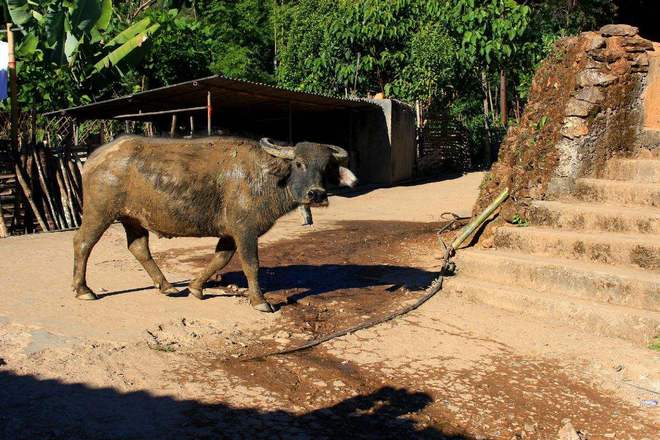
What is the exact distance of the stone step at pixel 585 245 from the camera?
19.1 feet

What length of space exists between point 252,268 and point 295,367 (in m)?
1.46

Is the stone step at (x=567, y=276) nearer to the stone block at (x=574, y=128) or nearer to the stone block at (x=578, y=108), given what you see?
the stone block at (x=574, y=128)

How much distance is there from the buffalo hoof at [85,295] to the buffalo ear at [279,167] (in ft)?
6.41

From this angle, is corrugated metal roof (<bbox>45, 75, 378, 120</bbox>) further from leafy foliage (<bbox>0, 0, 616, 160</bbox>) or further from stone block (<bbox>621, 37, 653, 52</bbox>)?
stone block (<bbox>621, 37, 653, 52</bbox>)

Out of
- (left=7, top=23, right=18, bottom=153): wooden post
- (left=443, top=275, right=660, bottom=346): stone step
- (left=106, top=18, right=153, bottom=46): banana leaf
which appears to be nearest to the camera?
(left=443, top=275, right=660, bottom=346): stone step

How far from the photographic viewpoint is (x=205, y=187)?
579cm

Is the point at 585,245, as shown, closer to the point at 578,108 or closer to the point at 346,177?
the point at 578,108

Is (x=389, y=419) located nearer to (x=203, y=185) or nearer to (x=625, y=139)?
(x=203, y=185)

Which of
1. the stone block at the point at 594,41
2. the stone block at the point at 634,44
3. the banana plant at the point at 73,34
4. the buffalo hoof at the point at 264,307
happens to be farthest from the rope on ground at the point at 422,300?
the banana plant at the point at 73,34

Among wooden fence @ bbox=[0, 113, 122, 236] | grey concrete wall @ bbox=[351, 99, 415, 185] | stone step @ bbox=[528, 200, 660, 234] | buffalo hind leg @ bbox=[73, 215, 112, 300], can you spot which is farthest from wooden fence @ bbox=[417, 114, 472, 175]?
buffalo hind leg @ bbox=[73, 215, 112, 300]

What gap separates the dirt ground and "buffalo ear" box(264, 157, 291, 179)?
1.23 meters

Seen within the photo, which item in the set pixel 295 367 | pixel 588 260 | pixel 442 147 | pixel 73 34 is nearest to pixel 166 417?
pixel 295 367

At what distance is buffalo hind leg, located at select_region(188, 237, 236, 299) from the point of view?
6090mm

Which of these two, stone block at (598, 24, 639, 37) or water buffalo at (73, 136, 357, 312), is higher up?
stone block at (598, 24, 639, 37)
